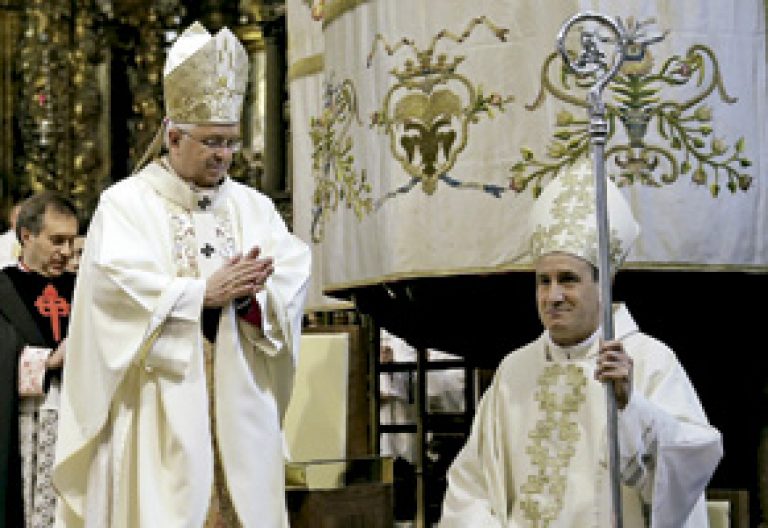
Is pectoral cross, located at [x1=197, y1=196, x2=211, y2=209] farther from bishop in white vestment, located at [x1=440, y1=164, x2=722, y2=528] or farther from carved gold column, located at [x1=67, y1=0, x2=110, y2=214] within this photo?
carved gold column, located at [x1=67, y1=0, x2=110, y2=214]

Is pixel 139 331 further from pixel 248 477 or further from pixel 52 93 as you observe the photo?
pixel 52 93

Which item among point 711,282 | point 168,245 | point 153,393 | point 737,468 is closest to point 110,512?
point 153,393

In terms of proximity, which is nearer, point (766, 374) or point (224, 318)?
point (224, 318)

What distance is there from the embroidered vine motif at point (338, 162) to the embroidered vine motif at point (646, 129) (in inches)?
27.7

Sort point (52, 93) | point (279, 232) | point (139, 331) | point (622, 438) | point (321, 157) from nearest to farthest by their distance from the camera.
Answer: point (622, 438)
point (139, 331)
point (279, 232)
point (321, 157)
point (52, 93)

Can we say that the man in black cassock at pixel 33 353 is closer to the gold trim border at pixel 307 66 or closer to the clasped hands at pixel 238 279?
the clasped hands at pixel 238 279

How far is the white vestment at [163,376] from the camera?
17.2 feet

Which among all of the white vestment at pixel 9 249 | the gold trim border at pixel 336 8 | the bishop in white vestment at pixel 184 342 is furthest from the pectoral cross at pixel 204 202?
the white vestment at pixel 9 249

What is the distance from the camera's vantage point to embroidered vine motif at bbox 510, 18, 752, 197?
5801 mm

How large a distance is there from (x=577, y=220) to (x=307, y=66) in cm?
345

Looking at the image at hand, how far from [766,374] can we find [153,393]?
101 inches

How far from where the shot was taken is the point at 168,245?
5500 mm

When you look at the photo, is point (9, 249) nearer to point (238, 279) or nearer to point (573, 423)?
point (238, 279)

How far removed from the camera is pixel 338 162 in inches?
256
